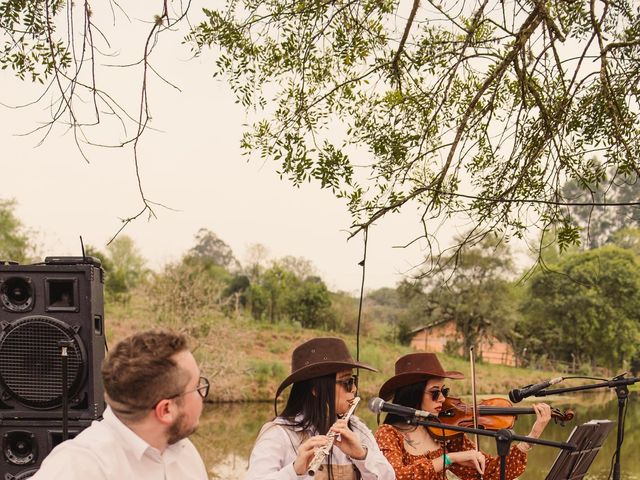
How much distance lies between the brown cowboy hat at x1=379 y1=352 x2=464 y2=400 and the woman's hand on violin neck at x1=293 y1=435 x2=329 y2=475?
1.47m

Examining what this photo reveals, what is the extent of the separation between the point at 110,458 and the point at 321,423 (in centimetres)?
164

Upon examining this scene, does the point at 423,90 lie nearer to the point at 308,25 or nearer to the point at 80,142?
the point at 308,25

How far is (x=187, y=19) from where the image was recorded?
4961 millimetres

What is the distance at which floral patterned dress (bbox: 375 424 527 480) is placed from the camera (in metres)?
4.33

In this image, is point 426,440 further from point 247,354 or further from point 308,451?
point 247,354

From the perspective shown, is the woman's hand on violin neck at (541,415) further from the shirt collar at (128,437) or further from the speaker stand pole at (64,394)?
the shirt collar at (128,437)

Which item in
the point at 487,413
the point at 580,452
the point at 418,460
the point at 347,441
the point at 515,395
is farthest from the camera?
the point at 487,413

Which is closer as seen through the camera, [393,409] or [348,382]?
[393,409]

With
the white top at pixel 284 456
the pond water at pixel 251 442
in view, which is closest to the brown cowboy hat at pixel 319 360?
the white top at pixel 284 456

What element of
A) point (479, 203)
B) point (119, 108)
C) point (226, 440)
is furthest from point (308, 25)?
point (226, 440)

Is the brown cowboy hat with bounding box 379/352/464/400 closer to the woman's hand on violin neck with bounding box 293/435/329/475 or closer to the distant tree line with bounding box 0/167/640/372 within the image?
the woman's hand on violin neck with bounding box 293/435/329/475

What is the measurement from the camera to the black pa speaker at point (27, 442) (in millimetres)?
3820

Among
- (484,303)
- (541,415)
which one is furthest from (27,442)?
(484,303)

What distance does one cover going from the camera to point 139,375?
2.18m
